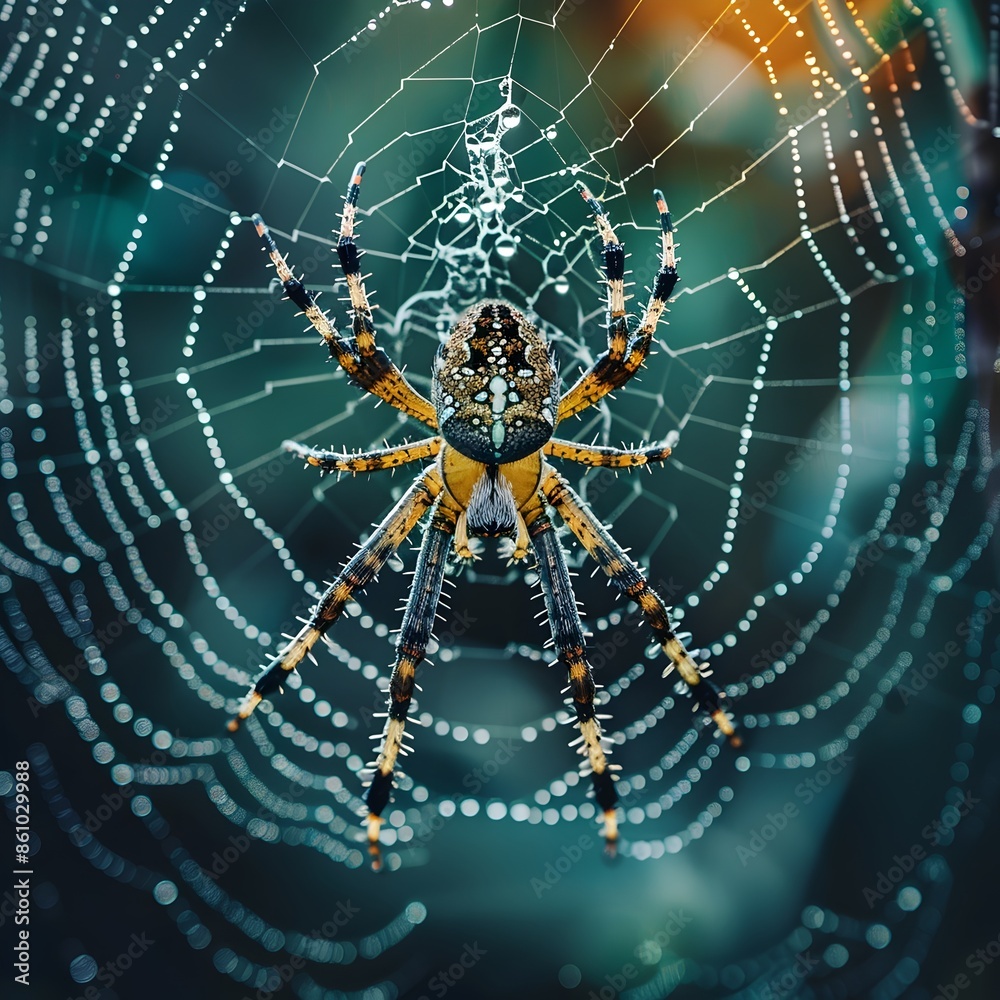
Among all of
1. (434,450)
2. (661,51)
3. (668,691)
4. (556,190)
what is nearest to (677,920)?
(668,691)

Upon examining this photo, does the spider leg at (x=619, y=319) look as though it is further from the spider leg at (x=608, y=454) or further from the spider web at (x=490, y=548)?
the spider web at (x=490, y=548)

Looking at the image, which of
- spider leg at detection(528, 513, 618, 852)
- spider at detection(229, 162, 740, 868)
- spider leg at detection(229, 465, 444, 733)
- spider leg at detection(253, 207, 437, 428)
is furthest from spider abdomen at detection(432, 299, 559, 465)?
spider leg at detection(528, 513, 618, 852)

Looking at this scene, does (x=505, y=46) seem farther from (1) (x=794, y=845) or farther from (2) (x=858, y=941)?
(2) (x=858, y=941)

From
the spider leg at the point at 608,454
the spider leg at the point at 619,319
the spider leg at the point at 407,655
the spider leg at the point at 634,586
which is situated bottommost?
the spider leg at the point at 407,655

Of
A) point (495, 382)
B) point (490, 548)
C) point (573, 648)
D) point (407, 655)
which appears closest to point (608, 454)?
point (495, 382)

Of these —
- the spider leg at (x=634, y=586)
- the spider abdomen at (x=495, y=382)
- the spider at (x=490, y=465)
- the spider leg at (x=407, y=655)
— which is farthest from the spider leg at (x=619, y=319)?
the spider leg at (x=407, y=655)

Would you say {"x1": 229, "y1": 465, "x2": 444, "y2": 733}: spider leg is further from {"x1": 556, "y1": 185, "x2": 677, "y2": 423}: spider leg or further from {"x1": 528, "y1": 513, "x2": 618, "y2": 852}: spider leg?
{"x1": 556, "y1": 185, "x2": 677, "y2": 423}: spider leg

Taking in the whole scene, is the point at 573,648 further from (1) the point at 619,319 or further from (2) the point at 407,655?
(1) the point at 619,319
